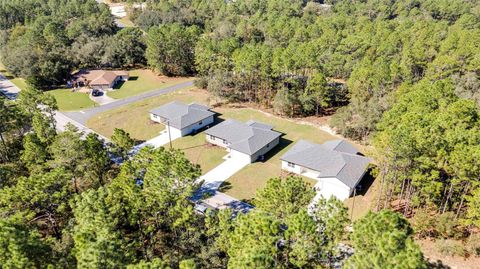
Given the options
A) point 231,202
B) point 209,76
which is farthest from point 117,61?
point 231,202

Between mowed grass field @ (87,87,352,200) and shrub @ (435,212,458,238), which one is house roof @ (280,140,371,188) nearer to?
mowed grass field @ (87,87,352,200)

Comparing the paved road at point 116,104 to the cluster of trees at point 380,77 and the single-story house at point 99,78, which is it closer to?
the cluster of trees at point 380,77

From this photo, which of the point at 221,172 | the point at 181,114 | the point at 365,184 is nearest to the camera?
the point at 365,184

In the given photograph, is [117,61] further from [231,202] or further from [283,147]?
[231,202]

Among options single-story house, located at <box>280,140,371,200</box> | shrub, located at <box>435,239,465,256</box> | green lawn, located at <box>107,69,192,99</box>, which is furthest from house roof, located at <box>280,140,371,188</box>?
Result: green lawn, located at <box>107,69,192,99</box>

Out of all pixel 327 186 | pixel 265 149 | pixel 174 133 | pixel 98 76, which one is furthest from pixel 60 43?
pixel 327 186

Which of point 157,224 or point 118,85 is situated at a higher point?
point 157,224

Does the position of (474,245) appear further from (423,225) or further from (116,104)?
(116,104)
